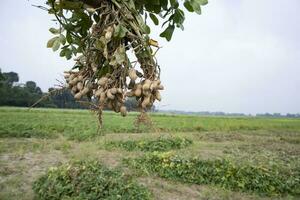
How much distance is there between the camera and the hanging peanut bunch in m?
1.29

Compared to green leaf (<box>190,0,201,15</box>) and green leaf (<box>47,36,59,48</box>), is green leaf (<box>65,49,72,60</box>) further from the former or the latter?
green leaf (<box>190,0,201,15</box>)

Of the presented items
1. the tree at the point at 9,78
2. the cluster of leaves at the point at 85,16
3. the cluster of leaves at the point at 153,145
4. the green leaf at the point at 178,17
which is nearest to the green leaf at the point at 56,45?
the cluster of leaves at the point at 85,16

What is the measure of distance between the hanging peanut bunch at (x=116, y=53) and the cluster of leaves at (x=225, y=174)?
321 inches

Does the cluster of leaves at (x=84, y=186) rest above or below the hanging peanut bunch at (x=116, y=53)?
below

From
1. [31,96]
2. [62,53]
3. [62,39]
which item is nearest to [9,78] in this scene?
[31,96]

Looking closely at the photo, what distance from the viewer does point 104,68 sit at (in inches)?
53.6

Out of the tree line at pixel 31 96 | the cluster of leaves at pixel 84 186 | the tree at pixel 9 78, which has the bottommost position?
the cluster of leaves at pixel 84 186

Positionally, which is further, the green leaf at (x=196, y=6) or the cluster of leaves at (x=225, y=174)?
the cluster of leaves at (x=225, y=174)

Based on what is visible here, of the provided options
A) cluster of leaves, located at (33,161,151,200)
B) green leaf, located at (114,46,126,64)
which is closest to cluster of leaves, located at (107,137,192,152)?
cluster of leaves, located at (33,161,151,200)

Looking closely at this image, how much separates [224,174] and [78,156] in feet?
20.9

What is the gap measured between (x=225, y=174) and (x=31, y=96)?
24.5 feet

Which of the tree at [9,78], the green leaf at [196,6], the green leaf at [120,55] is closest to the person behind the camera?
the green leaf at [120,55]

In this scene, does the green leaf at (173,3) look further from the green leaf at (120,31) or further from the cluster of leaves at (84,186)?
the cluster of leaves at (84,186)

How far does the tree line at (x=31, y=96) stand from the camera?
148 cm
